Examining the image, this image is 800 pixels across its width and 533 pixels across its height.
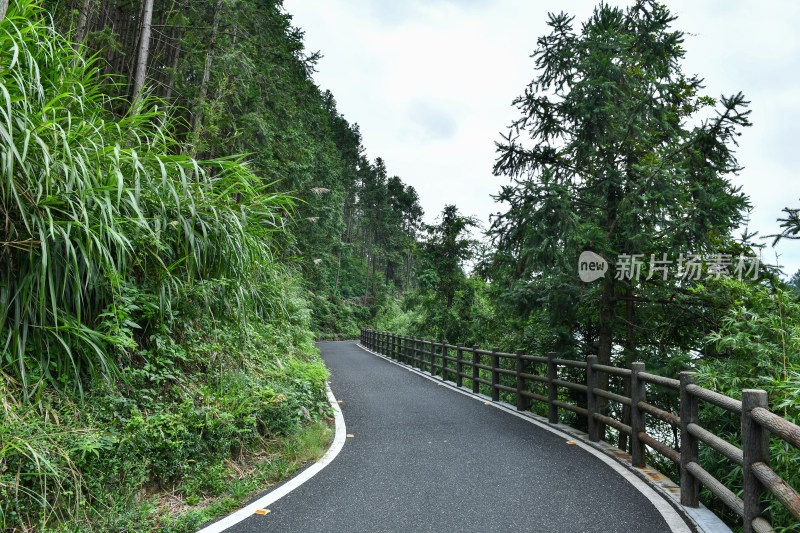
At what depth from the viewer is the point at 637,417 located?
16.4 feet

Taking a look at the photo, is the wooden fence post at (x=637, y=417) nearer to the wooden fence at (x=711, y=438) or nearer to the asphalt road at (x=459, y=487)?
the wooden fence at (x=711, y=438)

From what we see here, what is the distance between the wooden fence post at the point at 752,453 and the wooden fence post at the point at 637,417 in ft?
6.22

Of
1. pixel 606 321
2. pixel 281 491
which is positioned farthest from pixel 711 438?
pixel 606 321

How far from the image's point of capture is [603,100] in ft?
27.6

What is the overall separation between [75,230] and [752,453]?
5.09 m

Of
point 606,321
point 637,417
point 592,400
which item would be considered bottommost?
point 592,400

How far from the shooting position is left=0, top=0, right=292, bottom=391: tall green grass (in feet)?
10.7

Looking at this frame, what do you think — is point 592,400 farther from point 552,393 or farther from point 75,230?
point 75,230

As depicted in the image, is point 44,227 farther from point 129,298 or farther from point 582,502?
point 582,502

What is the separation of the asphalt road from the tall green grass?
1906 mm

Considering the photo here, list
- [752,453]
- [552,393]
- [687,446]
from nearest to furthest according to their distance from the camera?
[752,453]
[687,446]
[552,393]

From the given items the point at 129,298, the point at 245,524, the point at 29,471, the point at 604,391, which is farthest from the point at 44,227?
the point at 604,391

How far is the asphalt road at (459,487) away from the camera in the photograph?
352 centimetres

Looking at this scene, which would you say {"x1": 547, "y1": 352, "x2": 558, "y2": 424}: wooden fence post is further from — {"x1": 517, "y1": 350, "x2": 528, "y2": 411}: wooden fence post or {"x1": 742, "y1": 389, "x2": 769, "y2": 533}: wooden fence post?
{"x1": 742, "y1": 389, "x2": 769, "y2": 533}: wooden fence post
